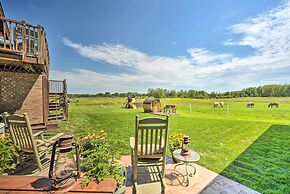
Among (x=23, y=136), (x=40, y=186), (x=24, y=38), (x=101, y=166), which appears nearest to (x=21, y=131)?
(x=23, y=136)

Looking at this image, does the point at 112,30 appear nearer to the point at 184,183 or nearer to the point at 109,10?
the point at 109,10

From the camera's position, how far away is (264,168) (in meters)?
3.69

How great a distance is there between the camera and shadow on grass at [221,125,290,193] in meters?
2.96

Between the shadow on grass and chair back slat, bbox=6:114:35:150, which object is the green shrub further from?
the shadow on grass

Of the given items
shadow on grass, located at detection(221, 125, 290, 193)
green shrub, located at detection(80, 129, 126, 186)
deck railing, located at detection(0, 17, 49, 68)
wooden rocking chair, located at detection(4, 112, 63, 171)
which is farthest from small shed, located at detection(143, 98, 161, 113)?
green shrub, located at detection(80, 129, 126, 186)

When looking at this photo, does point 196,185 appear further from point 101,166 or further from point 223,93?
point 223,93

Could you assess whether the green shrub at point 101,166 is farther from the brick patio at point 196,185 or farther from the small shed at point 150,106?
the small shed at point 150,106

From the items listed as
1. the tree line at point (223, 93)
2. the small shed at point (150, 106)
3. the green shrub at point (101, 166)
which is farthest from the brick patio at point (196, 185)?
the tree line at point (223, 93)

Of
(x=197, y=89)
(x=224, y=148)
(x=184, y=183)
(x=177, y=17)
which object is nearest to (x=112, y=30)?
(x=177, y=17)

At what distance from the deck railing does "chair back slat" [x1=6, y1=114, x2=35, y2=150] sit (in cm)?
328

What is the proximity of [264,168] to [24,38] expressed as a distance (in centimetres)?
789

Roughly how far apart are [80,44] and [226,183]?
1485cm

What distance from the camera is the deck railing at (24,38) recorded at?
196 inches

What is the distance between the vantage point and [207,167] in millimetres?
3574
